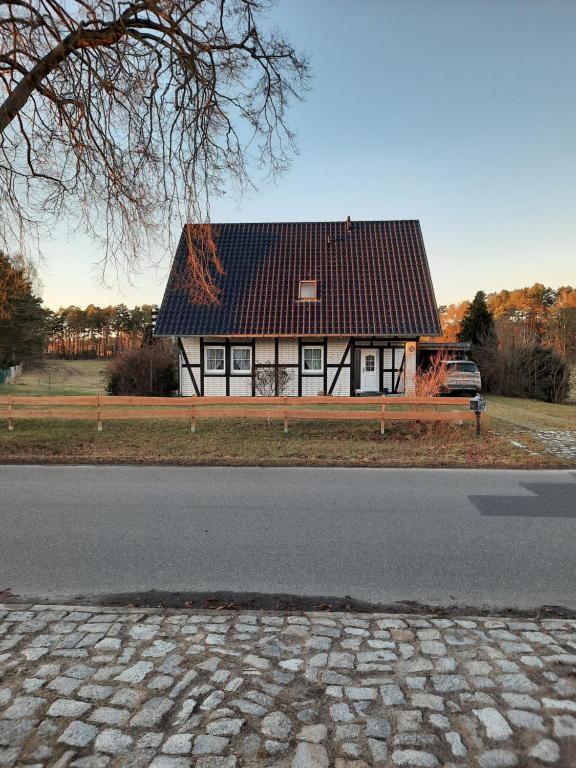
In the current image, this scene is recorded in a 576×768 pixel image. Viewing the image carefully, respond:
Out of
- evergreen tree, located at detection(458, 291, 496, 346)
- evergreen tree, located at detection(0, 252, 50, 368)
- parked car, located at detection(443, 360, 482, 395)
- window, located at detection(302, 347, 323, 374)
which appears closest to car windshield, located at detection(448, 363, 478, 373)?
parked car, located at detection(443, 360, 482, 395)

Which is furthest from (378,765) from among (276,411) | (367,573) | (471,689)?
(276,411)

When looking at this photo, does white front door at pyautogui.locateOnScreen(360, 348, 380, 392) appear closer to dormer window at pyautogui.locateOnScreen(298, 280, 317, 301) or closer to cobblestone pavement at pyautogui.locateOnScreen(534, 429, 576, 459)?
dormer window at pyautogui.locateOnScreen(298, 280, 317, 301)

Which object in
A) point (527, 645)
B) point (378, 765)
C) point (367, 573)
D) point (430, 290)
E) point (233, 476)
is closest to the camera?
point (378, 765)

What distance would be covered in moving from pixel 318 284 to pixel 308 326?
7.45 feet

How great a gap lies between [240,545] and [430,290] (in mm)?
17743

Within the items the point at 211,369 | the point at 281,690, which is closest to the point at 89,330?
the point at 211,369

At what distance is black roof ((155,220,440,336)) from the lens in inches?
790

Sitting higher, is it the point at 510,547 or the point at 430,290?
the point at 430,290

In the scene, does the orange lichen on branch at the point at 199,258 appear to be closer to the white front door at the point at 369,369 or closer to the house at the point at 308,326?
the house at the point at 308,326

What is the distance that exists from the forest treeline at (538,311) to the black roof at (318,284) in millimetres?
20066

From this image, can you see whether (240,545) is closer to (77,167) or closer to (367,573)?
(367,573)

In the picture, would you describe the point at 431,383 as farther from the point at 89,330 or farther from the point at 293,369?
the point at 89,330

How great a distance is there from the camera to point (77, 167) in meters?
6.93

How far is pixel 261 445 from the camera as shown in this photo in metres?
11.0
